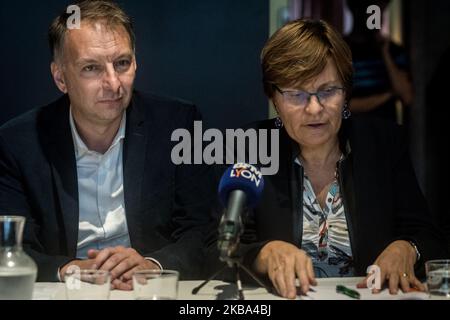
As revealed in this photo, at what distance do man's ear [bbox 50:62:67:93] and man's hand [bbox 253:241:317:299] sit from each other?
107 cm

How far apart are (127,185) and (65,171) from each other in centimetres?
22

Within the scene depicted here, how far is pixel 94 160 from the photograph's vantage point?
2811 mm

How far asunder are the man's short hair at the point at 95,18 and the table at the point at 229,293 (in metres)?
0.93

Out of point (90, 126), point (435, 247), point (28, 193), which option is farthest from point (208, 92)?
point (435, 247)

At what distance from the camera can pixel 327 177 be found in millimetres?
2680

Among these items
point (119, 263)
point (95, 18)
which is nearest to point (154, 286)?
point (119, 263)

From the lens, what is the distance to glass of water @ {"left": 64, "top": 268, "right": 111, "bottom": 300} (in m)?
1.95

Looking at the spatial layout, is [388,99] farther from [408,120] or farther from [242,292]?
[242,292]

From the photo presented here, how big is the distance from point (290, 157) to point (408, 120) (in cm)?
286

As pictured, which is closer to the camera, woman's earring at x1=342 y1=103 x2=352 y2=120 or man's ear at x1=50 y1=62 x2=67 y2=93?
woman's earring at x1=342 y1=103 x2=352 y2=120

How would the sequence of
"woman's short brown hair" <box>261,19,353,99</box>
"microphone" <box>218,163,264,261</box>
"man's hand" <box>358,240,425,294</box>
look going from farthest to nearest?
"woman's short brown hair" <box>261,19,353,99</box> → "man's hand" <box>358,240,425,294</box> → "microphone" <box>218,163,264,261</box>

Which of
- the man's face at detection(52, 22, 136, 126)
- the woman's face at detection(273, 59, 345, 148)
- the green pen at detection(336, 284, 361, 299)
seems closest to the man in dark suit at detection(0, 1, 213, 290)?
the man's face at detection(52, 22, 136, 126)

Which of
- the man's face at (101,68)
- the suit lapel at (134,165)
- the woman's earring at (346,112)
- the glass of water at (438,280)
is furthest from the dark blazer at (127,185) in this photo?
the glass of water at (438,280)

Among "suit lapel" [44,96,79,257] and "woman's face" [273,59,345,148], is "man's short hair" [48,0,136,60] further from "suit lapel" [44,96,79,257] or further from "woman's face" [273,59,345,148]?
"woman's face" [273,59,345,148]
